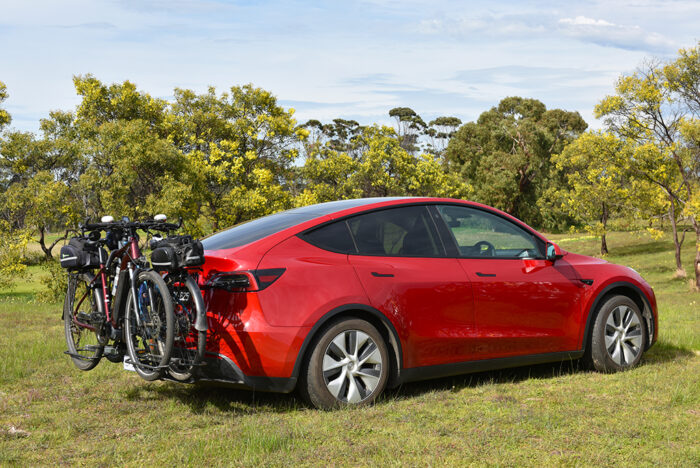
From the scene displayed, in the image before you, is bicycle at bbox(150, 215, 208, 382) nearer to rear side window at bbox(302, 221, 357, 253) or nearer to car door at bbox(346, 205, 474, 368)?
rear side window at bbox(302, 221, 357, 253)

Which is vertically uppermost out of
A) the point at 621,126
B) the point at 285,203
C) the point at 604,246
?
the point at 621,126

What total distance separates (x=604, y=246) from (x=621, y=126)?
63.3ft

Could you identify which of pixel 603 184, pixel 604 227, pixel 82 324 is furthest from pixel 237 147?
pixel 82 324

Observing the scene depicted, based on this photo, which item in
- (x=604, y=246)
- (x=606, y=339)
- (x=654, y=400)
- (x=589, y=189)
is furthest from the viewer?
(x=604, y=246)

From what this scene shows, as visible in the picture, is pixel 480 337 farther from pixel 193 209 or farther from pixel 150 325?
pixel 193 209

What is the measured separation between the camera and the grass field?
14.4ft

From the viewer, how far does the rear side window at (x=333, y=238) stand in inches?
224

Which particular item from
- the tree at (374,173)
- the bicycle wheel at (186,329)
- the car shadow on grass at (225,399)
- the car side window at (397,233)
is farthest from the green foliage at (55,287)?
the tree at (374,173)

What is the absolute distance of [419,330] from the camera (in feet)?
19.2

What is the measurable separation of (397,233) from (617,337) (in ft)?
8.21

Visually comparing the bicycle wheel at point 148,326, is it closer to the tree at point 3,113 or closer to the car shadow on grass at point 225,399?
the car shadow on grass at point 225,399

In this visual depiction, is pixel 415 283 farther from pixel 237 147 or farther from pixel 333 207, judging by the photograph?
pixel 237 147

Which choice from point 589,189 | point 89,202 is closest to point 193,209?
point 89,202

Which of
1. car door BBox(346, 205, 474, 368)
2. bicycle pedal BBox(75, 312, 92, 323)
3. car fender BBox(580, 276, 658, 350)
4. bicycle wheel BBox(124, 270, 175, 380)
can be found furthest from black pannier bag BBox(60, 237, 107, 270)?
car fender BBox(580, 276, 658, 350)
